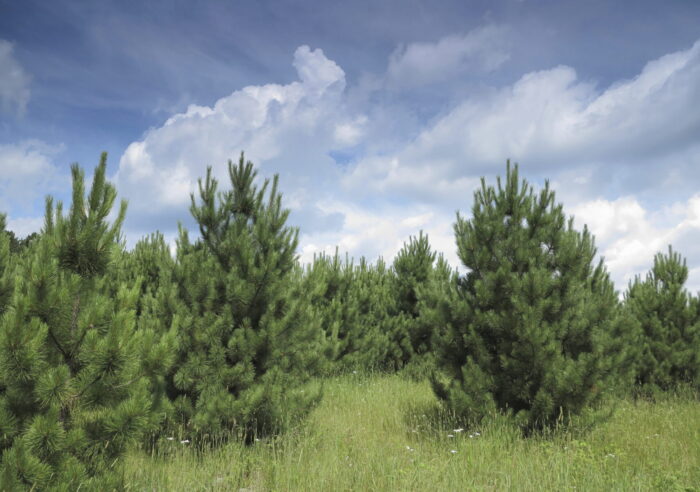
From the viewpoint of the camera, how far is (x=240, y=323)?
5918 millimetres

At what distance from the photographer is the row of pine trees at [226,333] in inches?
128

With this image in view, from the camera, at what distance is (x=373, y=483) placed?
14.4 ft

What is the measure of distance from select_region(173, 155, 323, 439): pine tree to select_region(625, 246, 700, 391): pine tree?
8.07m

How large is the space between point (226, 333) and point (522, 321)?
3985mm

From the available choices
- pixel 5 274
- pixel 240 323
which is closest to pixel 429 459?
pixel 240 323

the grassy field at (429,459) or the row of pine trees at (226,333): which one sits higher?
the row of pine trees at (226,333)

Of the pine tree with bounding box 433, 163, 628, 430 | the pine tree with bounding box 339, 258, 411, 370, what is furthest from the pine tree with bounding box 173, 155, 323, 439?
the pine tree with bounding box 339, 258, 411, 370

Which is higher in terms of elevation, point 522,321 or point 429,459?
point 522,321

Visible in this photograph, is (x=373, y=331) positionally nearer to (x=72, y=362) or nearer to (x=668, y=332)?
(x=668, y=332)

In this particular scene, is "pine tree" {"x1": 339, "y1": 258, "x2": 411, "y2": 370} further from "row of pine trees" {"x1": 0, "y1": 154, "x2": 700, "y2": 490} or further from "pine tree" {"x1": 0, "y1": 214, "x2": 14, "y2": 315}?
"pine tree" {"x1": 0, "y1": 214, "x2": 14, "y2": 315}


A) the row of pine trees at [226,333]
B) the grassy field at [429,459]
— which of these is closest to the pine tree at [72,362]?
the row of pine trees at [226,333]

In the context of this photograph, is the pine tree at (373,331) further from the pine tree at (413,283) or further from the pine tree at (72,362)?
the pine tree at (72,362)

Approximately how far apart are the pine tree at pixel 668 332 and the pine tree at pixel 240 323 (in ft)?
26.5

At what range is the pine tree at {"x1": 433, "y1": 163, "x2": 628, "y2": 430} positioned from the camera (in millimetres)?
6246
